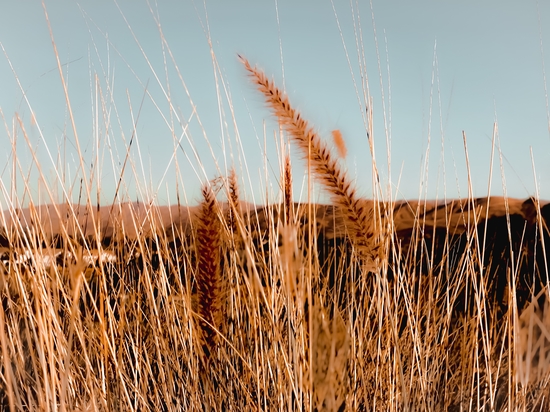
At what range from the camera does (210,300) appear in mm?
878

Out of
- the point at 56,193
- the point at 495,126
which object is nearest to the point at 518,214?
the point at 495,126

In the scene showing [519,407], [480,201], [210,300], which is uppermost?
[480,201]

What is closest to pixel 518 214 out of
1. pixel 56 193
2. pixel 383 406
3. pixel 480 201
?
pixel 480 201

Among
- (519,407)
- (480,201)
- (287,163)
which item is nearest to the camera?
(287,163)

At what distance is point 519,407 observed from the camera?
93cm

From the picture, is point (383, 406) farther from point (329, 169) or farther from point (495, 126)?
point (495, 126)

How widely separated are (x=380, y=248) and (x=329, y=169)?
155mm

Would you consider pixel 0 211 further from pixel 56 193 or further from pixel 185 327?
pixel 185 327

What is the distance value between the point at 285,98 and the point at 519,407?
2.39ft

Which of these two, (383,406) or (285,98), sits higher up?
(285,98)

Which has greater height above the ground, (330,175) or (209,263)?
(330,175)

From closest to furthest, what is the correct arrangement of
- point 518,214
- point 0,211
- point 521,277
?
point 0,211, point 521,277, point 518,214

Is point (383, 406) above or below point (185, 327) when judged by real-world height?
below

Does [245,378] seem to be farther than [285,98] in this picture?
Yes
